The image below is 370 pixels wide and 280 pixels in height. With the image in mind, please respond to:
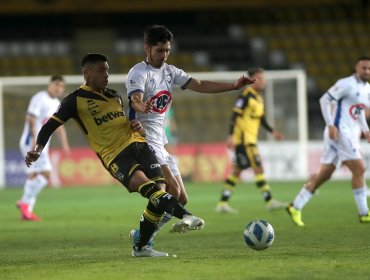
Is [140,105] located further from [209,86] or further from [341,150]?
[341,150]

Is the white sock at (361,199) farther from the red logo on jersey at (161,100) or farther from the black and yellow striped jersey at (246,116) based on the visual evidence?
the red logo on jersey at (161,100)

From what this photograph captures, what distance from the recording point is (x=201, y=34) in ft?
105

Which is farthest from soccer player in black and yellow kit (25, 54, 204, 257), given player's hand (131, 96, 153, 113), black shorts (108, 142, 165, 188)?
player's hand (131, 96, 153, 113)

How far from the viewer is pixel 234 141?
613 inches

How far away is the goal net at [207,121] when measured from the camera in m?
24.1

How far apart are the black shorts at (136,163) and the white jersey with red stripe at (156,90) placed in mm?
518

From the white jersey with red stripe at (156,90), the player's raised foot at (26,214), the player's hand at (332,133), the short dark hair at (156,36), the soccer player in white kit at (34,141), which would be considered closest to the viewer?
the short dark hair at (156,36)

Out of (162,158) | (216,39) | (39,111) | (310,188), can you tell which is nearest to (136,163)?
(162,158)

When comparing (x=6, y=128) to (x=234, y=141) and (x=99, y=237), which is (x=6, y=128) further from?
(x=99, y=237)

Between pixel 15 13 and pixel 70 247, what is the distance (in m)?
22.9

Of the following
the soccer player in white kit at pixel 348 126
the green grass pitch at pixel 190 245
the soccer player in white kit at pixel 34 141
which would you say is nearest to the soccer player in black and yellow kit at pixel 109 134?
the green grass pitch at pixel 190 245

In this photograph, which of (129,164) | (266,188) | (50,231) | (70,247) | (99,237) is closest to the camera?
(129,164)

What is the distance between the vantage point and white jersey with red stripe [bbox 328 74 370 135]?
11.8 meters

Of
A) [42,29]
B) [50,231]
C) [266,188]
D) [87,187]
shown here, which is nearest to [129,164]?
[50,231]
